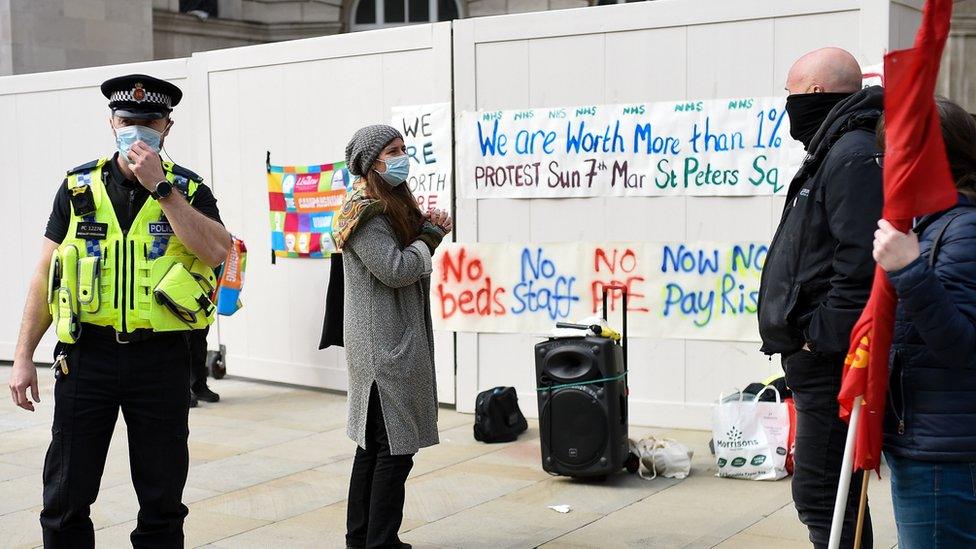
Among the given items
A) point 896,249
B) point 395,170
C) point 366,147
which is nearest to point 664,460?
point 395,170

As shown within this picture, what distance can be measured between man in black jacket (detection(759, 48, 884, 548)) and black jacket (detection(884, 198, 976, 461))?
48 centimetres

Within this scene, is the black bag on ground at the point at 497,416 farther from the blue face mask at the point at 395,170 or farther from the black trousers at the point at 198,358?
the blue face mask at the point at 395,170

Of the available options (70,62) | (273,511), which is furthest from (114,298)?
(70,62)

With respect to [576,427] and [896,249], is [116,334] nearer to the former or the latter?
[896,249]

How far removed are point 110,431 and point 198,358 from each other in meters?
Result: 4.49

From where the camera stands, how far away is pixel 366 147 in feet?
15.9

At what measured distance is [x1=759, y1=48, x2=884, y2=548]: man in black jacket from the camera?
11.5ft

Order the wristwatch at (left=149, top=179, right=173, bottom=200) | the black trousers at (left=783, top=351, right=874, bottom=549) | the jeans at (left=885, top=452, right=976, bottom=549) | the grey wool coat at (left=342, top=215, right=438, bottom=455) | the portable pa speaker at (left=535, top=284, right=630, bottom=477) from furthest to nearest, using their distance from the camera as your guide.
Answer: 1. the portable pa speaker at (left=535, top=284, right=630, bottom=477)
2. the grey wool coat at (left=342, top=215, right=438, bottom=455)
3. the wristwatch at (left=149, top=179, right=173, bottom=200)
4. the black trousers at (left=783, top=351, right=874, bottom=549)
5. the jeans at (left=885, top=452, right=976, bottom=549)

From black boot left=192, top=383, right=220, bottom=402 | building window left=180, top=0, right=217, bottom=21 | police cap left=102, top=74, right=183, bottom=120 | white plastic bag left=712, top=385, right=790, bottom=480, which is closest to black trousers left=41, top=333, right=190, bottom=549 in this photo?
police cap left=102, top=74, right=183, bottom=120

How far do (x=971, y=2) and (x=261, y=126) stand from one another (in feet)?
49.3

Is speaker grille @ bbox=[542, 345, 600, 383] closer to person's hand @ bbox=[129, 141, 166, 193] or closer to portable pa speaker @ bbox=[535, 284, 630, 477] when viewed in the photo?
portable pa speaker @ bbox=[535, 284, 630, 477]

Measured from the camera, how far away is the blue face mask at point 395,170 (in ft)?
16.0

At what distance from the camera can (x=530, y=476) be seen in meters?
6.48

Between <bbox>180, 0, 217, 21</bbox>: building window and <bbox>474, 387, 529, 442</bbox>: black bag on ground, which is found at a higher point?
<bbox>180, 0, 217, 21</bbox>: building window
